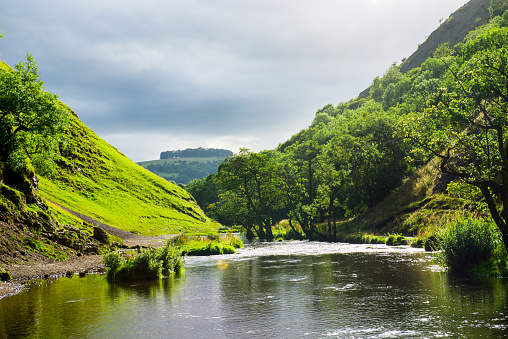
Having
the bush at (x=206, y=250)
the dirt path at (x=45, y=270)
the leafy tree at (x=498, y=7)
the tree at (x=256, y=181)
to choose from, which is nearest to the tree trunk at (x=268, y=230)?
the tree at (x=256, y=181)

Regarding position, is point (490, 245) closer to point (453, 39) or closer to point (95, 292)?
point (95, 292)

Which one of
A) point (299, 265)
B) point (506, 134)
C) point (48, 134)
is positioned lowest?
point (299, 265)

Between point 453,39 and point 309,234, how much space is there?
170509mm

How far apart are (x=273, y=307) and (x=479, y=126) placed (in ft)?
48.4

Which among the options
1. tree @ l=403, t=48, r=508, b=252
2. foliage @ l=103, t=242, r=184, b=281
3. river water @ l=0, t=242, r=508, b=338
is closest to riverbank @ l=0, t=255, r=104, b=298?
river water @ l=0, t=242, r=508, b=338

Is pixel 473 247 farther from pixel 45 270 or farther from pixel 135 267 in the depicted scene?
pixel 45 270

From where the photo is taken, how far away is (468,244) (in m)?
21.2

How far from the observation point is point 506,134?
2173 centimetres

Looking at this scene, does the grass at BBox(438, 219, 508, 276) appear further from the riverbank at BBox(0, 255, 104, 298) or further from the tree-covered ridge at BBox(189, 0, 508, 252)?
the riverbank at BBox(0, 255, 104, 298)

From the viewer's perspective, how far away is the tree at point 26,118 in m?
35.2

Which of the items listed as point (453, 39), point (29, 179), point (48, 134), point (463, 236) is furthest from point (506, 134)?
point (453, 39)

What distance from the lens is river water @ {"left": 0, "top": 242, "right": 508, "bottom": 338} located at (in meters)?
11.9

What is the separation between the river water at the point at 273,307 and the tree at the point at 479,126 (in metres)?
5.24

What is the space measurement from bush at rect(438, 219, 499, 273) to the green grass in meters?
79.7
